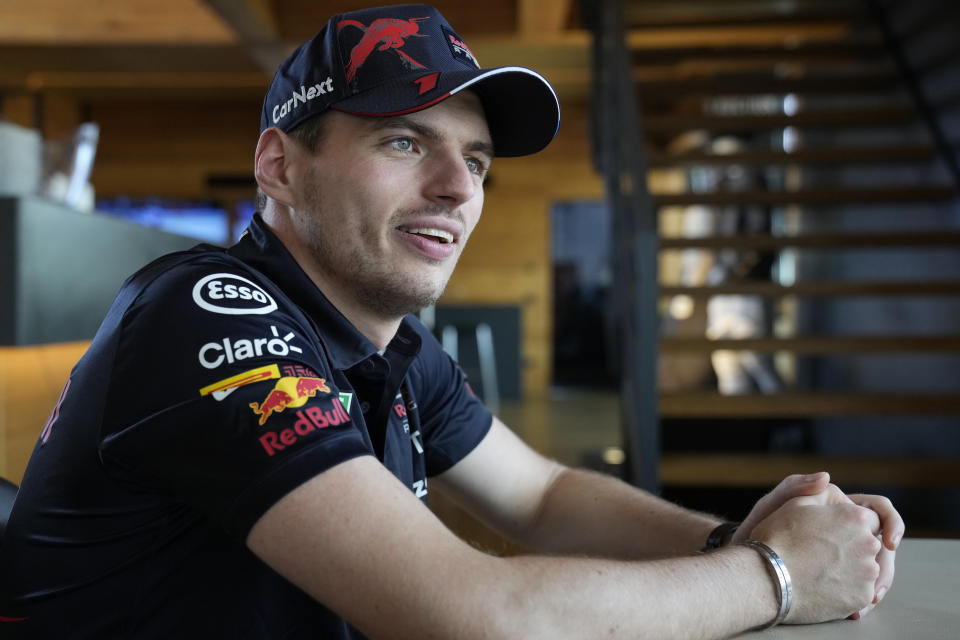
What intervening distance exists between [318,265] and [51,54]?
21.5 ft

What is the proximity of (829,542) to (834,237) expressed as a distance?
9.49ft

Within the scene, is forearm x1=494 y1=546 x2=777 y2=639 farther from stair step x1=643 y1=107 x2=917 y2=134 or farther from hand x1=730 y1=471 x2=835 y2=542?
stair step x1=643 y1=107 x2=917 y2=134

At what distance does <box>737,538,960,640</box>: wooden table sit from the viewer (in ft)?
2.83

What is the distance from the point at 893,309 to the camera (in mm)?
4152

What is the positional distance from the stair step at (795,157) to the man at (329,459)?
2854 mm

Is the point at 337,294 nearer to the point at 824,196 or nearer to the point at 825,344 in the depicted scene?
the point at 825,344

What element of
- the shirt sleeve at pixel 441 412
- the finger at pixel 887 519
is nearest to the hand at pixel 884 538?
the finger at pixel 887 519

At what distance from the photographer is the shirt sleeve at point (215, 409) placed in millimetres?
784

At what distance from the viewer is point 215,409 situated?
798 millimetres

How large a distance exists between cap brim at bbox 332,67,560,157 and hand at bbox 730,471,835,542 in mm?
591

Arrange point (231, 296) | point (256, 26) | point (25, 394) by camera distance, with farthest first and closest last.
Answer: point (256, 26) → point (25, 394) → point (231, 296)

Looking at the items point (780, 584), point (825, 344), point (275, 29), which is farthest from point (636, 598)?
point (275, 29)

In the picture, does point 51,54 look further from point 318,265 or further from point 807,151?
point 318,265

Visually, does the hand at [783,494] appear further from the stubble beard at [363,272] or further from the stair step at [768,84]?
the stair step at [768,84]
